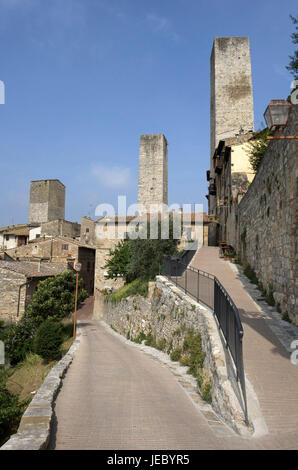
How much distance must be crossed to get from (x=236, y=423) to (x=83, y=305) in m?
30.1

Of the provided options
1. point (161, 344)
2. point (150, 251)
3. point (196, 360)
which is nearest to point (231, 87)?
point (150, 251)

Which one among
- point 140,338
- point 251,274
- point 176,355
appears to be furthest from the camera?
point 140,338

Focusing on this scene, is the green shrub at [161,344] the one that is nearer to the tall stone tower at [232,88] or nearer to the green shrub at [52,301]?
the green shrub at [52,301]

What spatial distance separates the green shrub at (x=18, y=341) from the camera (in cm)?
1554

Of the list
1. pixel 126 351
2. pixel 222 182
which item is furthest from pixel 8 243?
pixel 126 351

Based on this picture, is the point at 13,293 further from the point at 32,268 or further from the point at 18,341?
the point at 18,341

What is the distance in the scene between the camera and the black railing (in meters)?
5.26

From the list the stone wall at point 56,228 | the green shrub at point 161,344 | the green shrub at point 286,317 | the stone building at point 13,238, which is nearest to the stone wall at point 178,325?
the green shrub at point 161,344

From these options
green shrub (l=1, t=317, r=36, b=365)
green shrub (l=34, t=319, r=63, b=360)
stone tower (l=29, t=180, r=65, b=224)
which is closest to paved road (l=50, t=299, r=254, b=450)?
green shrub (l=34, t=319, r=63, b=360)

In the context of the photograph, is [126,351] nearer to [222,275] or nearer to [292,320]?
[222,275]

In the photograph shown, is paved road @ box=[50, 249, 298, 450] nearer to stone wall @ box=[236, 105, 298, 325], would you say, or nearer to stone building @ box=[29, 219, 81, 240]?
stone wall @ box=[236, 105, 298, 325]

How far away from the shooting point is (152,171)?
35.6 meters

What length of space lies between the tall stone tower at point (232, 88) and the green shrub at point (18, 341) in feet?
87.0

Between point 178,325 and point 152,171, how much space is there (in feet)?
87.8
